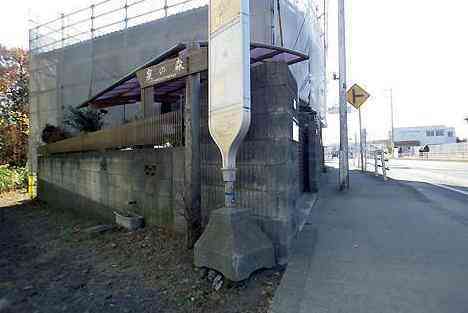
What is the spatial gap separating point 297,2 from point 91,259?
32.9 feet

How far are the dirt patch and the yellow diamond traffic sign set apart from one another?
921 cm

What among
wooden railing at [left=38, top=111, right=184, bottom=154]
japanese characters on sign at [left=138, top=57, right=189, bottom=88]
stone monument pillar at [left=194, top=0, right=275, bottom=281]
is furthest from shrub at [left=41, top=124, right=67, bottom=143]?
stone monument pillar at [left=194, top=0, right=275, bottom=281]

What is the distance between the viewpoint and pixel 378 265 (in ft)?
12.4

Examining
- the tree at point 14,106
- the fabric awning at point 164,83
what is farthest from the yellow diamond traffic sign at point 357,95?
the tree at point 14,106

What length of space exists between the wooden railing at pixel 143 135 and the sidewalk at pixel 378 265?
2836 mm

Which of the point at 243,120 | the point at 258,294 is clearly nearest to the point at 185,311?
the point at 258,294

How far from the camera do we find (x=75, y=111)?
36.8 feet

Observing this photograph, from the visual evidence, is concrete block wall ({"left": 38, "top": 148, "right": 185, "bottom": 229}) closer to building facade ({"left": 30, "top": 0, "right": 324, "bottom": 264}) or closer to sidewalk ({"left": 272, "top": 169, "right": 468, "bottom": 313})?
building facade ({"left": 30, "top": 0, "right": 324, "bottom": 264})

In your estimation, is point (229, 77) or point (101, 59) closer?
point (229, 77)

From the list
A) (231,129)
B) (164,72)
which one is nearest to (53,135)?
(164,72)

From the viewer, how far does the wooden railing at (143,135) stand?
223 inches

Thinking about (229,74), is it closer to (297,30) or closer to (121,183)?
(121,183)

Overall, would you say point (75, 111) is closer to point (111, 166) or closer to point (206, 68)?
point (111, 166)

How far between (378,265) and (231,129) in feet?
7.79
